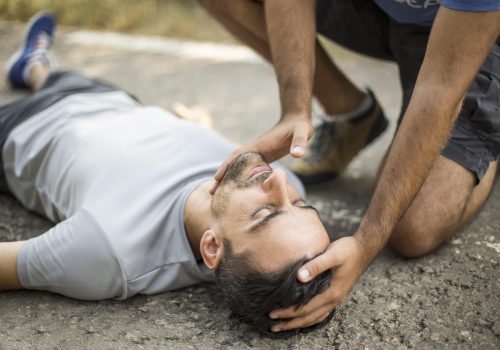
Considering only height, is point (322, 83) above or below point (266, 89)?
above

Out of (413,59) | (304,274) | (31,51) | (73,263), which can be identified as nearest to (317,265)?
(304,274)

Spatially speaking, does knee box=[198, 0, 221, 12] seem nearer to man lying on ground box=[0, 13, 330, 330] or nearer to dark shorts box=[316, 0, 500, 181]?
dark shorts box=[316, 0, 500, 181]

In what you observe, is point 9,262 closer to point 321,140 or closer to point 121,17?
point 321,140

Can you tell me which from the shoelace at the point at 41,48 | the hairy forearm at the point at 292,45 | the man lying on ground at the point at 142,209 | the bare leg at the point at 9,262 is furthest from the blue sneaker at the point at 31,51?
the bare leg at the point at 9,262

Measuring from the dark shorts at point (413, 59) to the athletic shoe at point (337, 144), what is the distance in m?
0.29

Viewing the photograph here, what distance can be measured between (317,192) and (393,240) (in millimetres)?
631

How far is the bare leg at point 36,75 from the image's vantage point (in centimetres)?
347

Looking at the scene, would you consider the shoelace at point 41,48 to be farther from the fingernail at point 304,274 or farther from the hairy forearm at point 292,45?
the fingernail at point 304,274

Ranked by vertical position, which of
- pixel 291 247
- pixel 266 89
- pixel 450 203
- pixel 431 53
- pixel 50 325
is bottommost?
pixel 266 89

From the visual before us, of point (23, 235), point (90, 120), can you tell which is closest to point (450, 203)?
point (90, 120)

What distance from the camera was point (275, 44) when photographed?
8.14ft

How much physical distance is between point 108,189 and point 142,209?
16cm

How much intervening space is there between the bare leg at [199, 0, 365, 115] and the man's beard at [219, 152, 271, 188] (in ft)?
3.15

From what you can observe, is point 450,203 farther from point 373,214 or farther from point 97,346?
point 97,346
